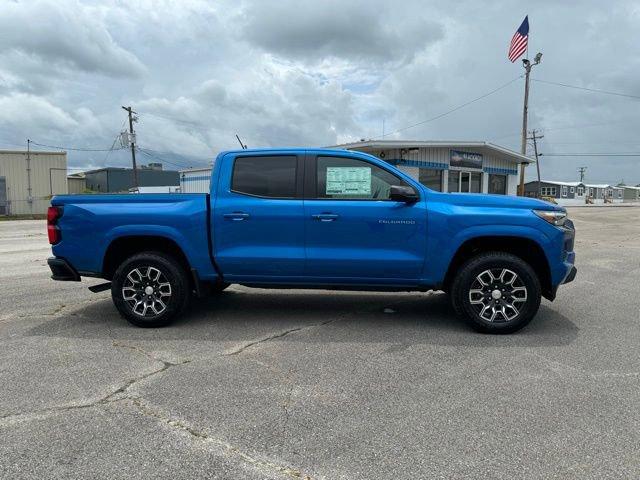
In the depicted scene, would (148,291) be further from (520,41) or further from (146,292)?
(520,41)

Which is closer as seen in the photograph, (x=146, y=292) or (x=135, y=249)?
(x=146, y=292)

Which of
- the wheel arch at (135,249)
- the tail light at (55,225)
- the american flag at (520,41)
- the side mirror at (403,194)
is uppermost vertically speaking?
the american flag at (520,41)

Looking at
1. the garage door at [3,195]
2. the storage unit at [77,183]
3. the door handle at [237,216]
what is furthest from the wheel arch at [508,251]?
the storage unit at [77,183]

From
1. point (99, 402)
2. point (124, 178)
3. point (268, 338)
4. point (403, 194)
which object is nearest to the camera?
point (99, 402)

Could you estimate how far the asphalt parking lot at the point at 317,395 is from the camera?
9.02 feet

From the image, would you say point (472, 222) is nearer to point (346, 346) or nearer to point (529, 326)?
point (529, 326)

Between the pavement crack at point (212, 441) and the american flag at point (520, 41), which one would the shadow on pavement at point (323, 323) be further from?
the american flag at point (520, 41)

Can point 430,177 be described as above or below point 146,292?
above

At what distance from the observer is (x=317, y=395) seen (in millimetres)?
3586

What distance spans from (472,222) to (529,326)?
1.46 m

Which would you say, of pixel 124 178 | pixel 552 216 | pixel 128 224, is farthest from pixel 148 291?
pixel 124 178

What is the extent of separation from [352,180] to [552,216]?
6.86 feet

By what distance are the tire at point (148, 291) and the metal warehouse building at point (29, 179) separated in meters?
35.1

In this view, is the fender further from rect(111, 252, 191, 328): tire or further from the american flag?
the american flag
